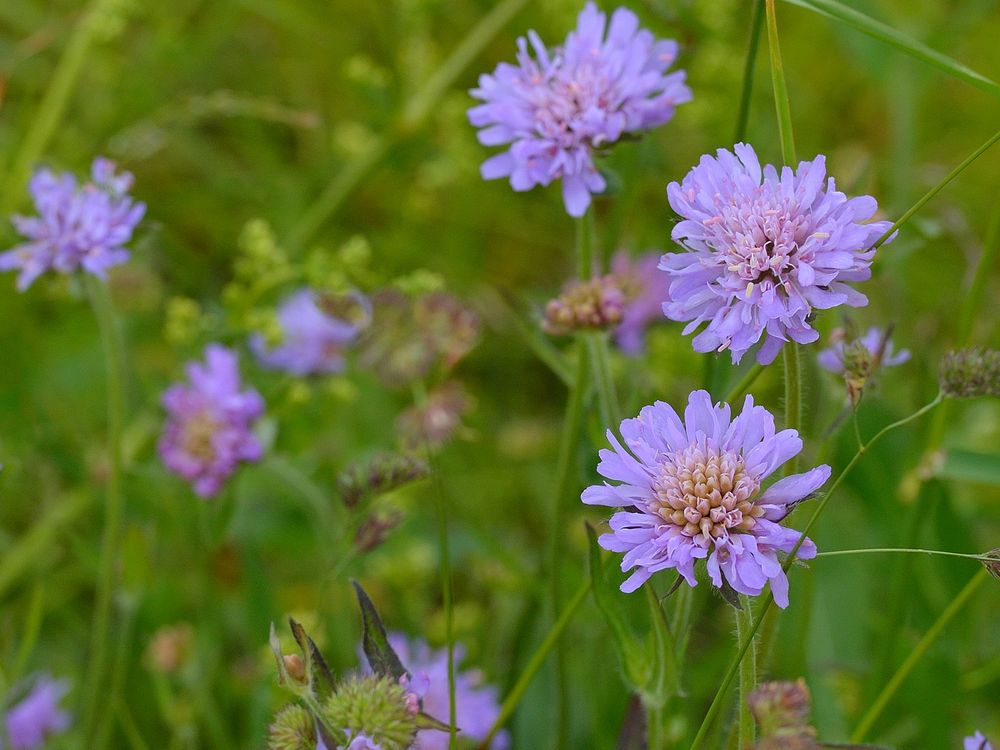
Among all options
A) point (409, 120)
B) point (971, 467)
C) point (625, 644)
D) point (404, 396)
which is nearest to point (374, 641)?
point (625, 644)

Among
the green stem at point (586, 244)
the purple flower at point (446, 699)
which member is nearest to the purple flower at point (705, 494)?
the green stem at point (586, 244)

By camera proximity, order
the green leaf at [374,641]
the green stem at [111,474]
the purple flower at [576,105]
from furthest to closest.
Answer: the green stem at [111,474] → the purple flower at [576,105] → the green leaf at [374,641]

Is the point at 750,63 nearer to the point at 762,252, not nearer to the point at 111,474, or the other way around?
the point at 762,252

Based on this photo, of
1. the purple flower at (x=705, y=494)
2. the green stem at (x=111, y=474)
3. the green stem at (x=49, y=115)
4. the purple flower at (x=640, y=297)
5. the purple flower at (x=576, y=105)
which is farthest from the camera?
the green stem at (x=49, y=115)

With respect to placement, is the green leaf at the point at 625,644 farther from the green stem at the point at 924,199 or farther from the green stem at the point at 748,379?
the green stem at the point at 924,199

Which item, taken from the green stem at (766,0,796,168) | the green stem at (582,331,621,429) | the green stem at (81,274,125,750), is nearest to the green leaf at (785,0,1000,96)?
the green stem at (766,0,796,168)

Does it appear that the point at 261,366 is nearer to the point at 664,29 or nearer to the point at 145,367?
the point at 145,367

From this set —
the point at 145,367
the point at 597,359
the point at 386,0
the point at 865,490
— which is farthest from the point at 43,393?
the point at 865,490
